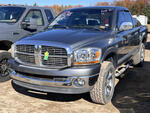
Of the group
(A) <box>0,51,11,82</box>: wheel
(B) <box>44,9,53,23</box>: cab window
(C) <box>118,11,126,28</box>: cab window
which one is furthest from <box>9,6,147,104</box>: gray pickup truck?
(B) <box>44,9,53,23</box>: cab window

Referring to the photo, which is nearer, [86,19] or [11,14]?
[86,19]

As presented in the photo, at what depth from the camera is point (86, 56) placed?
3840 millimetres

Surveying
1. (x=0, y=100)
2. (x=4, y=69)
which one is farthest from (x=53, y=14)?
(x=0, y=100)

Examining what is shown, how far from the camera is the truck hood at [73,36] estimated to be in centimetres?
395

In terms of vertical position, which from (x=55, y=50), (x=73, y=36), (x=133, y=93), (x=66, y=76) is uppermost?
(x=73, y=36)

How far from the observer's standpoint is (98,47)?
398cm

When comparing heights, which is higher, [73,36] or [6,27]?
[6,27]

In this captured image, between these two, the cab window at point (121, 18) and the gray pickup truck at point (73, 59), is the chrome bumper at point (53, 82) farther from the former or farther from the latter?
the cab window at point (121, 18)

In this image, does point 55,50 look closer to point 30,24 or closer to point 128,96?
point 128,96

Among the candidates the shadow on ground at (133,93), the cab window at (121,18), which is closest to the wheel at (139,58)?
the shadow on ground at (133,93)

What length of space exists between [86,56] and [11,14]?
10.8 ft

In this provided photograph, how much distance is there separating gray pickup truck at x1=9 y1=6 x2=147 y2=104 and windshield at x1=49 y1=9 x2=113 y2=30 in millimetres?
22

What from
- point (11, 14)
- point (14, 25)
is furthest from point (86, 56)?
point (11, 14)

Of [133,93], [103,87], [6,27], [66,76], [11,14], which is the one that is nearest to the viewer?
A: [66,76]
